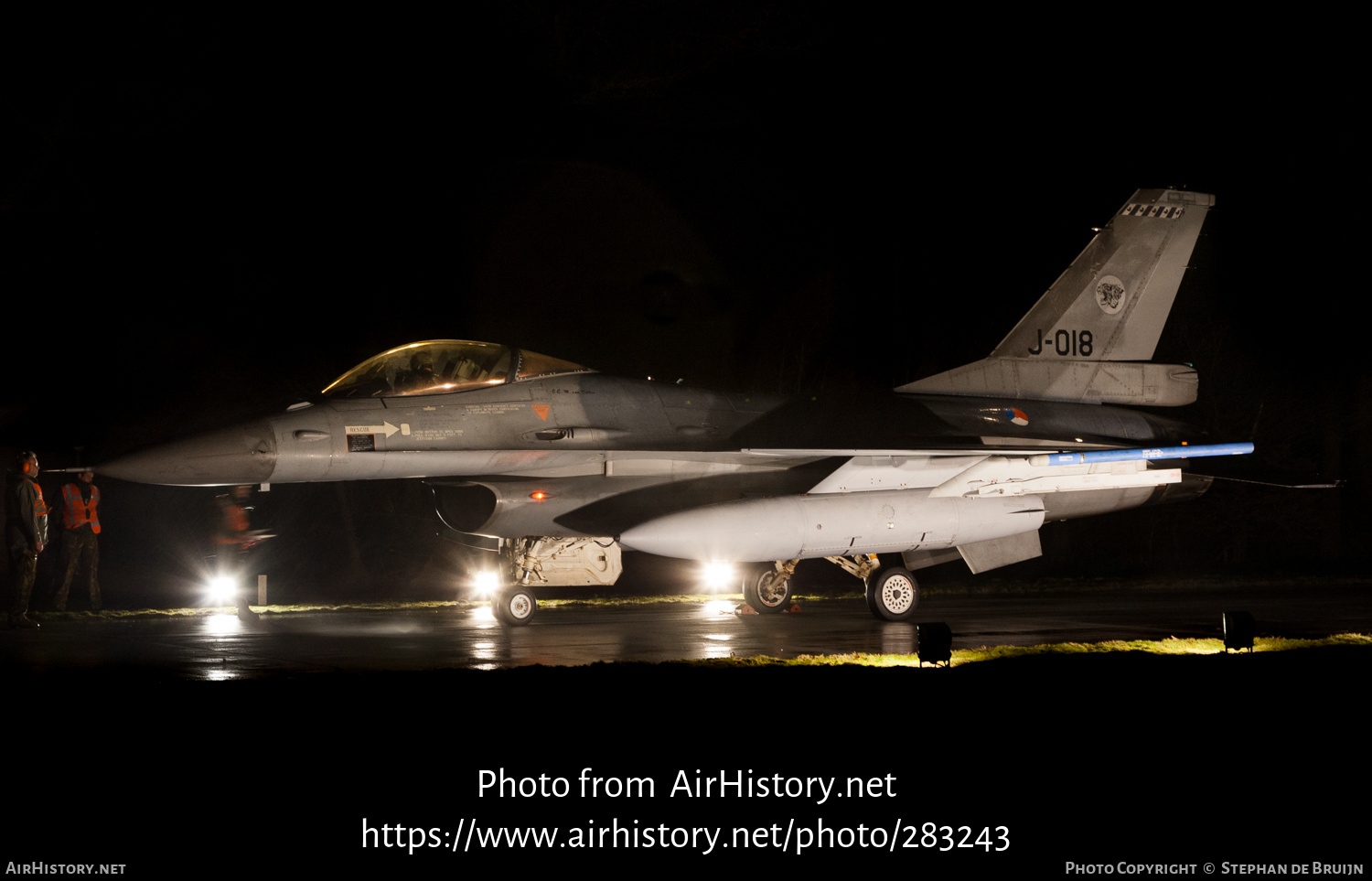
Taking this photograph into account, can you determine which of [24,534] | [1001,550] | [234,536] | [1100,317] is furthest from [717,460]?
[24,534]

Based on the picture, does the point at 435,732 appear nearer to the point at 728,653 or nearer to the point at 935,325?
the point at 728,653

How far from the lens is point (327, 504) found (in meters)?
20.9

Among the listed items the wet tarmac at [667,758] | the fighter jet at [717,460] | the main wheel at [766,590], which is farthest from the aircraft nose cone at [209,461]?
the main wheel at [766,590]

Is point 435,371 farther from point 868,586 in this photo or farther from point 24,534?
point 868,586

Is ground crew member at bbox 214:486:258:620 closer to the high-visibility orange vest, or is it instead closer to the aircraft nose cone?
the high-visibility orange vest

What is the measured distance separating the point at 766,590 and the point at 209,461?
20.5 feet

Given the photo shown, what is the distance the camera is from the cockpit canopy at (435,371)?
10.4 meters

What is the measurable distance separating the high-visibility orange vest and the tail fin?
936 centimetres

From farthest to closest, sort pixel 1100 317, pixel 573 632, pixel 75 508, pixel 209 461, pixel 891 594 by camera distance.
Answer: pixel 1100 317 < pixel 891 594 < pixel 75 508 < pixel 573 632 < pixel 209 461

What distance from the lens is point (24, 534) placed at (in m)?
10.6

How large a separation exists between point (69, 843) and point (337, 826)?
2.89 ft

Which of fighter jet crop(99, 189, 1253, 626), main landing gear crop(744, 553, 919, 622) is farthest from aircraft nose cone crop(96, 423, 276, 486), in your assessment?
main landing gear crop(744, 553, 919, 622)

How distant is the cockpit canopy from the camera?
10375mm

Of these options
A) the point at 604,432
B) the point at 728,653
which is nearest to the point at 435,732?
the point at 728,653
